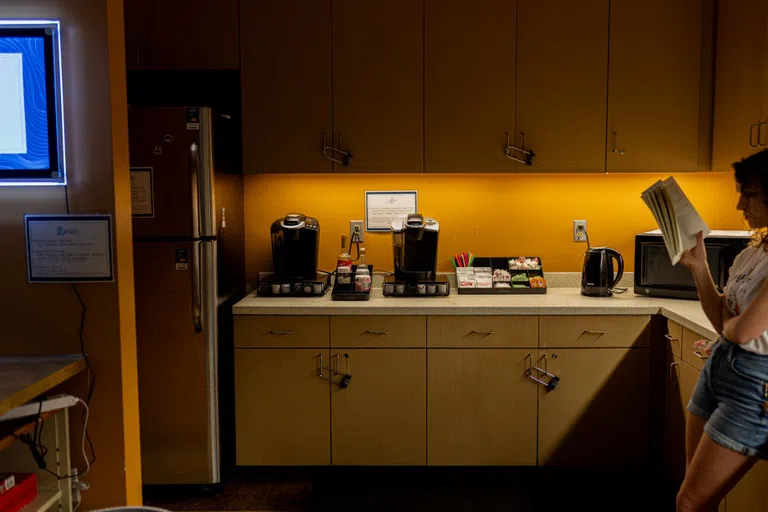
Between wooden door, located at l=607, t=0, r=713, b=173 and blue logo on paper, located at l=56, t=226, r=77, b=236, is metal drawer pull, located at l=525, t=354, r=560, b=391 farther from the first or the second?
blue logo on paper, located at l=56, t=226, r=77, b=236

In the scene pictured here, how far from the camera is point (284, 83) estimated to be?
3.14m

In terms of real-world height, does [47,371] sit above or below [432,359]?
above

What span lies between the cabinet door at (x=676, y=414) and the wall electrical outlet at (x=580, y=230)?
2.73ft

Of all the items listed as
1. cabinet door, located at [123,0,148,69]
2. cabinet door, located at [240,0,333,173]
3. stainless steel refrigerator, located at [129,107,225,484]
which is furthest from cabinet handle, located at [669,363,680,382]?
cabinet door, located at [123,0,148,69]

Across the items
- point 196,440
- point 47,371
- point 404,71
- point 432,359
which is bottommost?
point 196,440

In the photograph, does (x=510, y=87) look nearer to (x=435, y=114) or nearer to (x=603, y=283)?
(x=435, y=114)

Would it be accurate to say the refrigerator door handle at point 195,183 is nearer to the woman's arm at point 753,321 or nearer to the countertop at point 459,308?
the countertop at point 459,308

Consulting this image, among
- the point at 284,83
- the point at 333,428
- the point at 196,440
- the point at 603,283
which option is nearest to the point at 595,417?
the point at 603,283

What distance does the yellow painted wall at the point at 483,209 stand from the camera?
3.48 meters

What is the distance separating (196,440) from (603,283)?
79.0 inches

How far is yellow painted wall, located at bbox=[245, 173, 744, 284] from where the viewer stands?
11.4 feet

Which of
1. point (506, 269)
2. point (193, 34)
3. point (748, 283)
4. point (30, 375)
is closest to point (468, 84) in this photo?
point (506, 269)

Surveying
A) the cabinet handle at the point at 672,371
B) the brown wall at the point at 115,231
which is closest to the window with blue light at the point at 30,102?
the brown wall at the point at 115,231

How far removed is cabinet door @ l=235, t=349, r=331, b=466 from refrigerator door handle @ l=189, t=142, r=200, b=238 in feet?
1.93
